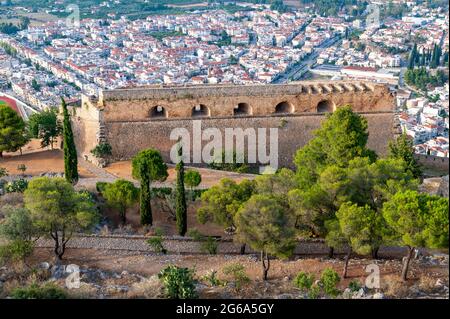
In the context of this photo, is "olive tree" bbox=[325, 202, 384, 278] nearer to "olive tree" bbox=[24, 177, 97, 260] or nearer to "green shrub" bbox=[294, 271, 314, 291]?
"green shrub" bbox=[294, 271, 314, 291]

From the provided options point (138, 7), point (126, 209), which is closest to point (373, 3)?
point (138, 7)

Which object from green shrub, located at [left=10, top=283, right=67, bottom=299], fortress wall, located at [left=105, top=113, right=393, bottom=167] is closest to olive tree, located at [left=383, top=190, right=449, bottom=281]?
green shrub, located at [left=10, top=283, right=67, bottom=299]

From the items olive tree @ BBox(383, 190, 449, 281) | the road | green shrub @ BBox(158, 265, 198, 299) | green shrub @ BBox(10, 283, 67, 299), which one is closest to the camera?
green shrub @ BBox(10, 283, 67, 299)

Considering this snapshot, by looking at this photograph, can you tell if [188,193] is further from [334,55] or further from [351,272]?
[334,55]

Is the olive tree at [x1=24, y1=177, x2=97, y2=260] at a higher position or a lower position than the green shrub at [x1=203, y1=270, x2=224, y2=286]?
higher

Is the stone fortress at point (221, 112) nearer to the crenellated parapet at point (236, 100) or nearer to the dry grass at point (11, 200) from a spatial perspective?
the crenellated parapet at point (236, 100)

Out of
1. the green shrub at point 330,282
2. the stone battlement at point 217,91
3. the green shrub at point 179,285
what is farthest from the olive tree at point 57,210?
the stone battlement at point 217,91

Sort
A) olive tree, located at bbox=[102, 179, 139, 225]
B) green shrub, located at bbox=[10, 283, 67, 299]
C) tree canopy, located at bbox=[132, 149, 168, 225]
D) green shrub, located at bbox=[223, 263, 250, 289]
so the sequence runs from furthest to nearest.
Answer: olive tree, located at bbox=[102, 179, 139, 225]
tree canopy, located at bbox=[132, 149, 168, 225]
green shrub, located at bbox=[223, 263, 250, 289]
green shrub, located at bbox=[10, 283, 67, 299]

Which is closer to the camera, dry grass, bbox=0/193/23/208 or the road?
dry grass, bbox=0/193/23/208
